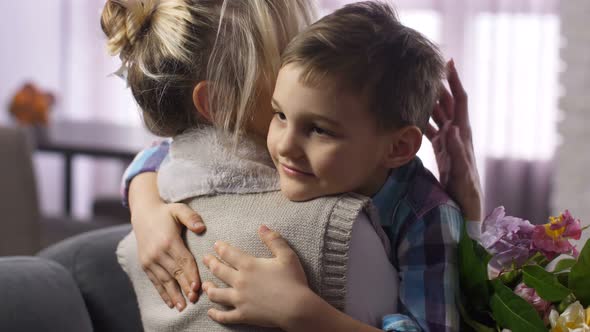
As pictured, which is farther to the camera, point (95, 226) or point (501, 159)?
point (501, 159)

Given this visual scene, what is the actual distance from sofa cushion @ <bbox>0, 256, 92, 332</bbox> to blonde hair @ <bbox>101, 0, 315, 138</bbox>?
395 millimetres

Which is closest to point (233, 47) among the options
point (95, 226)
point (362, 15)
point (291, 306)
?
point (362, 15)

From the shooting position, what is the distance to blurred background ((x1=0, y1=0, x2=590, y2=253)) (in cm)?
357

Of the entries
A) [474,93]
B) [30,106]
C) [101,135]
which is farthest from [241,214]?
[101,135]

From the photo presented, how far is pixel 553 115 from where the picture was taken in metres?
4.20

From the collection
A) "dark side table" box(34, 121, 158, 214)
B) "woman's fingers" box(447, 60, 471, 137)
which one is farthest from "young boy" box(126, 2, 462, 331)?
"dark side table" box(34, 121, 158, 214)

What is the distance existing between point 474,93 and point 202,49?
128 inches

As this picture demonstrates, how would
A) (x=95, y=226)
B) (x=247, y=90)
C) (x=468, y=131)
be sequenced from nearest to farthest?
1. (x=247, y=90)
2. (x=468, y=131)
3. (x=95, y=226)

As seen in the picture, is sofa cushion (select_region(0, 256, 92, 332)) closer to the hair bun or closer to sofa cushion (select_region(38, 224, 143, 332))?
sofa cushion (select_region(38, 224, 143, 332))

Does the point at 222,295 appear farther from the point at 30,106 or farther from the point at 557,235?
the point at 30,106

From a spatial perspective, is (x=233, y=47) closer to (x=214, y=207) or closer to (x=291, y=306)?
(x=214, y=207)

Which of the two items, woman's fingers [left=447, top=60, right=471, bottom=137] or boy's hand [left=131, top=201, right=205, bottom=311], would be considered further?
woman's fingers [left=447, top=60, right=471, bottom=137]

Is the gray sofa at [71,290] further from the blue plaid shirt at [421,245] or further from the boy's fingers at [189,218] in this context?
the blue plaid shirt at [421,245]

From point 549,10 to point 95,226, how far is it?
91.8 inches
